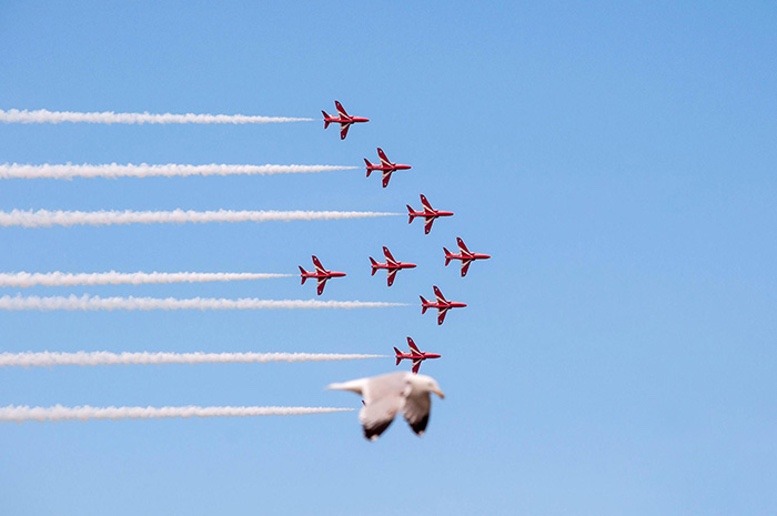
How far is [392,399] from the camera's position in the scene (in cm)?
9681

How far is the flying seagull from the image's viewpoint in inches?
3718

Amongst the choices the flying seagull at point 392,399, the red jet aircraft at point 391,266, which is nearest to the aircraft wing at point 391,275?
the red jet aircraft at point 391,266

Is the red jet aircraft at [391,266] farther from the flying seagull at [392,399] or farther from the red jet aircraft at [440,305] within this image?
the flying seagull at [392,399]

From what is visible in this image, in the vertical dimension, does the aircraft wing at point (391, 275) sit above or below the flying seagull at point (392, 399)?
above

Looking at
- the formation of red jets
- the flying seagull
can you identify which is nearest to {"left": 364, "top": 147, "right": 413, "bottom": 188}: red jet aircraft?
the formation of red jets

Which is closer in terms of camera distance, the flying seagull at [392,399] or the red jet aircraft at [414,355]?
the flying seagull at [392,399]

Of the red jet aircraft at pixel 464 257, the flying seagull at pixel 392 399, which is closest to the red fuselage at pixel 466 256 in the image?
the red jet aircraft at pixel 464 257

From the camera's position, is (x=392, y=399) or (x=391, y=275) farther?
(x=391, y=275)

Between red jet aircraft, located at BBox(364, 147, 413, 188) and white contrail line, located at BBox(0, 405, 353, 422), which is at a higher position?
red jet aircraft, located at BBox(364, 147, 413, 188)

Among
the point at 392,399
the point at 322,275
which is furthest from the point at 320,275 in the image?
the point at 392,399

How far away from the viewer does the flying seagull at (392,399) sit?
94.4 m

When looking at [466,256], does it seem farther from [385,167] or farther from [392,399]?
[392,399]

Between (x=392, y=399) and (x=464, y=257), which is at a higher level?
(x=464, y=257)

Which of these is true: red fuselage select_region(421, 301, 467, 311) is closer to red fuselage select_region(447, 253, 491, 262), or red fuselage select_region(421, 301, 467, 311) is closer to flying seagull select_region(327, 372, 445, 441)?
red fuselage select_region(447, 253, 491, 262)
